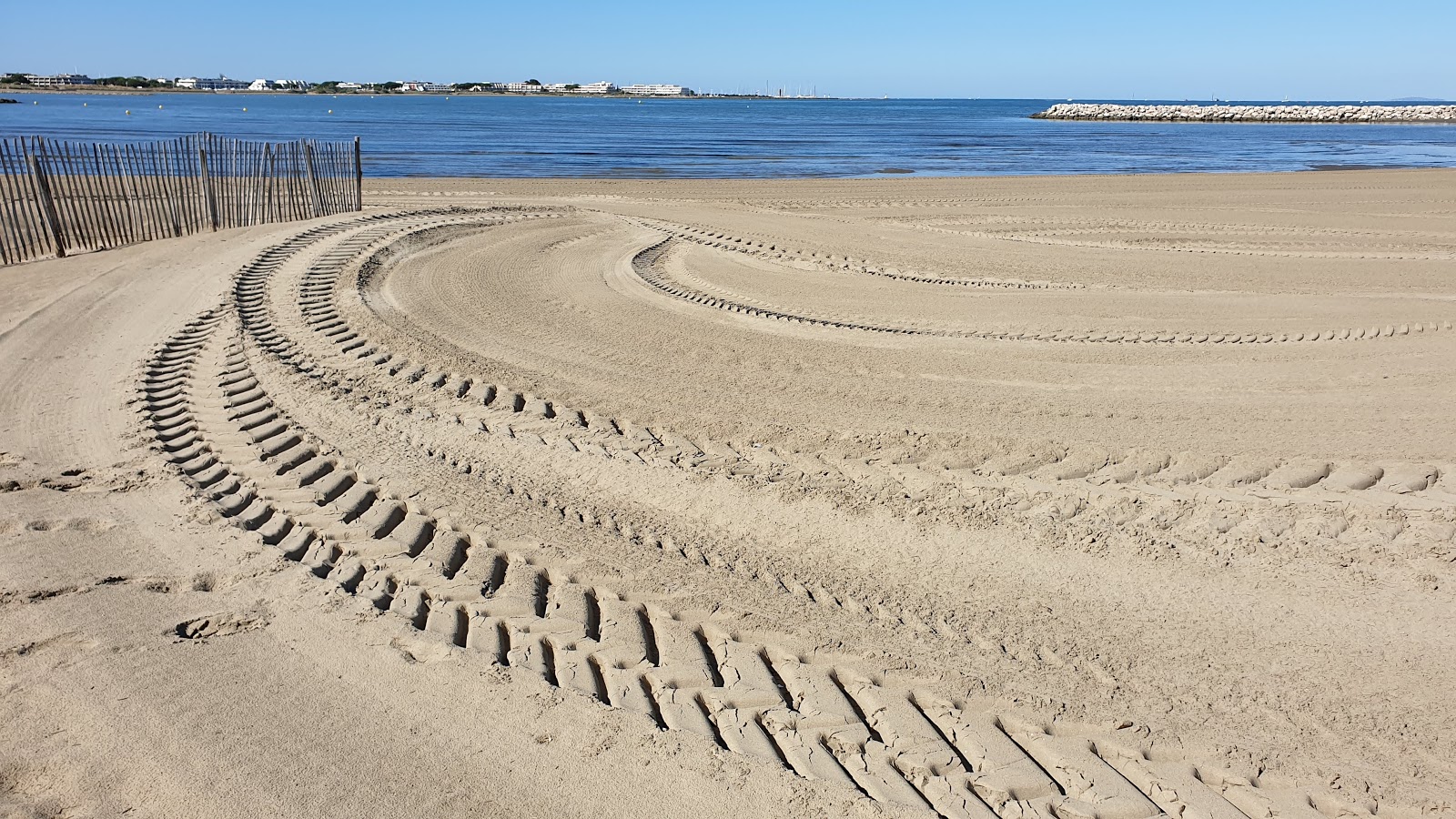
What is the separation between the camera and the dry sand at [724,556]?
8.54 feet

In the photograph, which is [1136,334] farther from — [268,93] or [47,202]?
[268,93]

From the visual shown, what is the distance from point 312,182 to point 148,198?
8.19 feet

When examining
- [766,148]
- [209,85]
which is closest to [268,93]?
[209,85]

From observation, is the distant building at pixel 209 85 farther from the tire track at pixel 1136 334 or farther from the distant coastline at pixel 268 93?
the tire track at pixel 1136 334

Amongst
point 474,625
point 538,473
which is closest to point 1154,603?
point 474,625

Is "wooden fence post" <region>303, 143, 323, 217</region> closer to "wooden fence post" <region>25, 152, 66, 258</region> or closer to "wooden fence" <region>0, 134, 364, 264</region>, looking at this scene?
"wooden fence" <region>0, 134, 364, 264</region>

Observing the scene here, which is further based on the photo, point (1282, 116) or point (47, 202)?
point (1282, 116)

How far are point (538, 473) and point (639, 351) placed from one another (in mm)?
2339

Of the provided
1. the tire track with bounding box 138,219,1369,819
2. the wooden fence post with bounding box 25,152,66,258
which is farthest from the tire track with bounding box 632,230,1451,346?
the wooden fence post with bounding box 25,152,66,258

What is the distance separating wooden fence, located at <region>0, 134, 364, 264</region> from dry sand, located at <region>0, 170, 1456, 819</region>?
112 inches

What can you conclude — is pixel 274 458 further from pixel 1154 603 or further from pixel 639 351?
pixel 1154 603

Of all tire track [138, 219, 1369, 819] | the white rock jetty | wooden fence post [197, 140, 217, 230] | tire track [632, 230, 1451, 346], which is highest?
the white rock jetty

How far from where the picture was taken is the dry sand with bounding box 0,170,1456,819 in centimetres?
260

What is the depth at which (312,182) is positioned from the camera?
13594 millimetres
